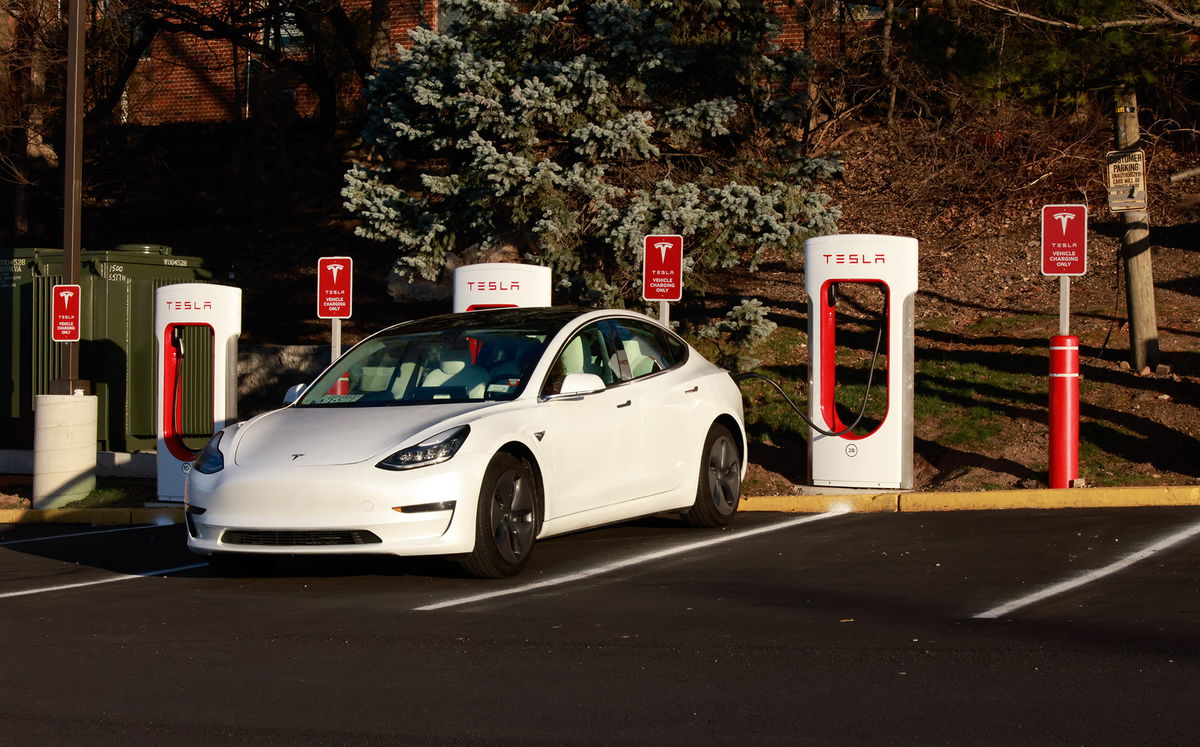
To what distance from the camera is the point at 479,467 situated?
26.3 ft

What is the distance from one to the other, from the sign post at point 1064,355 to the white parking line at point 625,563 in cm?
170

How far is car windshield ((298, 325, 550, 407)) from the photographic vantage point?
8.87 meters

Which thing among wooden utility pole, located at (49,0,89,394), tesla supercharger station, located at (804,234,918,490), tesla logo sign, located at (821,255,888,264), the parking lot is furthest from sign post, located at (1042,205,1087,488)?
wooden utility pole, located at (49,0,89,394)

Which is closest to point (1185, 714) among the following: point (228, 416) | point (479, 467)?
point (479, 467)

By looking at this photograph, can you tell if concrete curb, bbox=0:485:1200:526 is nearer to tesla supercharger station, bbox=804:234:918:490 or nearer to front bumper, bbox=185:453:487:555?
tesla supercharger station, bbox=804:234:918:490

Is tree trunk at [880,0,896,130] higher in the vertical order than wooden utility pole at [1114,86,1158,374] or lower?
higher

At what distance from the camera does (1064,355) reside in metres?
11.2

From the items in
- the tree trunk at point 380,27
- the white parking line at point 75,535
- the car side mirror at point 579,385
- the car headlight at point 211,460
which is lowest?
the white parking line at point 75,535

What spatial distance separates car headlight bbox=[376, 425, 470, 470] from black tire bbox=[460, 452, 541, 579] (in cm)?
24

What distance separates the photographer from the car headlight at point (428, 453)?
7.92 metres

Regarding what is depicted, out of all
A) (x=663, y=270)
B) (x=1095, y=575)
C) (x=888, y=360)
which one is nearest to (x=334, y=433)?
(x=1095, y=575)

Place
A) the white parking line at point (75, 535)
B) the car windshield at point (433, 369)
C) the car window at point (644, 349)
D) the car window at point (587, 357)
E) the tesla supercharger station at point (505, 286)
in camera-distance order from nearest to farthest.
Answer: the car windshield at point (433, 369)
the car window at point (587, 357)
the car window at point (644, 349)
the white parking line at point (75, 535)
the tesla supercharger station at point (505, 286)

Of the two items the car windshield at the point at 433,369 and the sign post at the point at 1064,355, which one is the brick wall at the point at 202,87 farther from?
the car windshield at the point at 433,369

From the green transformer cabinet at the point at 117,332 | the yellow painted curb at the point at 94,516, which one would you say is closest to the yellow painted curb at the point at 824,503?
the yellow painted curb at the point at 94,516
